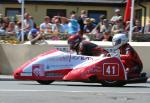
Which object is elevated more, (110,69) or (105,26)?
(105,26)

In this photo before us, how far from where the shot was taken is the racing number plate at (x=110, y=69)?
1695 centimetres

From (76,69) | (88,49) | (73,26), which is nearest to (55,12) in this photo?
(73,26)

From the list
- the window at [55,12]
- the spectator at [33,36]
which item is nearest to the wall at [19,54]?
the spectator at [33,36]

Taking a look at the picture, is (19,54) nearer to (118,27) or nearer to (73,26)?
(73,26)

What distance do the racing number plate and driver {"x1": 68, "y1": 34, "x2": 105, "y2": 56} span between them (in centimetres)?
56

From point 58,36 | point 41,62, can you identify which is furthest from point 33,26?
point 41,62

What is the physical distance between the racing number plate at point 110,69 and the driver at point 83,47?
22.2 inches

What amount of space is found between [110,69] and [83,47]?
97cm

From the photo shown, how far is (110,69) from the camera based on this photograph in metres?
Answer: 17.0

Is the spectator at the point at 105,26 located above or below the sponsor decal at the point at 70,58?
above

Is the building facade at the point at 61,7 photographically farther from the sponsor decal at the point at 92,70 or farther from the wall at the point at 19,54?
the sponsor decal at the point at 92,70

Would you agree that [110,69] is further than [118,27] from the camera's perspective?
No

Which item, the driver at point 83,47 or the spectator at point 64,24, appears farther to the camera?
the spectator at point 64,24

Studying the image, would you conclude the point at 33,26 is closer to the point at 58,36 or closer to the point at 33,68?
the point at 58,36
